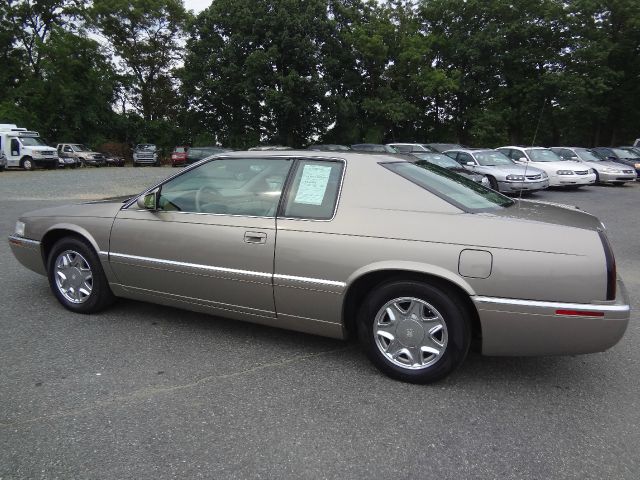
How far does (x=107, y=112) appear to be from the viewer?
42531 mm

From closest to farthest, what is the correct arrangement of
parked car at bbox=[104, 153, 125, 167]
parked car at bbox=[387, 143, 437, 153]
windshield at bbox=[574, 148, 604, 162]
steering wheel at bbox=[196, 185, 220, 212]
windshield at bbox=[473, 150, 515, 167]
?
steering wheel at bbox=[196, 185, 220, 212] → windshield at bbox=[473, 150, 515, 167] → windshield at bbox=[574, 148, 604, 162] → parked car at bbox=[387, 143, 437, 153] → parked car at bbox=[104, 153, 125, 167]

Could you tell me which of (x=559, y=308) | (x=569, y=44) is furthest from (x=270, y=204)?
(x=569, y=44)

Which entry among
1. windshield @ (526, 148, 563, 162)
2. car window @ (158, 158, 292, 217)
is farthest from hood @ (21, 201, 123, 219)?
windshield @ (526, 148, 563, 162)

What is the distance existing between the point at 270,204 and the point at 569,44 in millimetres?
40476

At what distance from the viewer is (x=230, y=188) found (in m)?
3.82

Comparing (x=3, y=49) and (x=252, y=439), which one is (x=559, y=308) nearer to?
(x=252, y=439)

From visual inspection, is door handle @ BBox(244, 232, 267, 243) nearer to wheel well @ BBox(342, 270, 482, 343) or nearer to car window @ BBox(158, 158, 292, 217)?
car window @ BBox(158, 158, 292, 217)

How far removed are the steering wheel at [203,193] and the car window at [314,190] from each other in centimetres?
73

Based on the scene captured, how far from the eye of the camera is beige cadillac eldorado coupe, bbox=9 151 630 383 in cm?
274

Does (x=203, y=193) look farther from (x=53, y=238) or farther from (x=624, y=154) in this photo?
(x=624, y=154)

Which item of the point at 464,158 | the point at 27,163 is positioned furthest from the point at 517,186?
the point at 27,163

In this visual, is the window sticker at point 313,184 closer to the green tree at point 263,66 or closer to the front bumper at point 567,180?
the front bumper at point 567,180

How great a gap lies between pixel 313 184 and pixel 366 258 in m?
0.75

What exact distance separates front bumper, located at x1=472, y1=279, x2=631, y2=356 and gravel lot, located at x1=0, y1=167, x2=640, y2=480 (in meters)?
0.37
